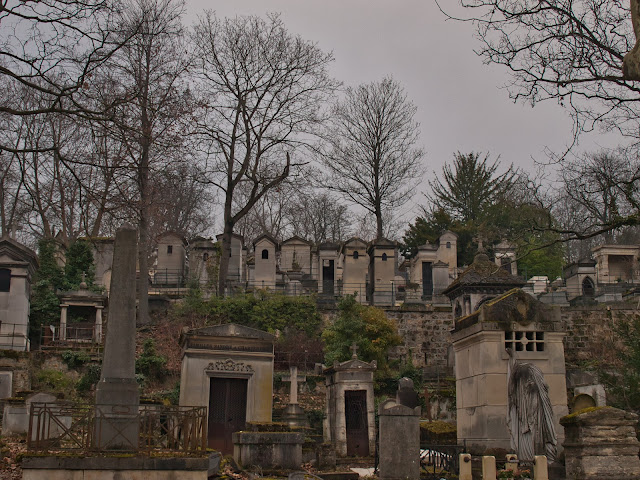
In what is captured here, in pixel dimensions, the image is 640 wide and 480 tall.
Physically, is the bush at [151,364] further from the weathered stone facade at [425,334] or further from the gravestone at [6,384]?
the weathered stone facade at [425,334]

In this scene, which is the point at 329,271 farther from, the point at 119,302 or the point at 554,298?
the point at 119,302

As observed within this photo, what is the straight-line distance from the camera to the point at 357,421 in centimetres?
1967

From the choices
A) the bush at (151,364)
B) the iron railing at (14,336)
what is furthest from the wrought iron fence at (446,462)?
the iron railing at (14,336)

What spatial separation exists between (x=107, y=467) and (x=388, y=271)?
2370cm

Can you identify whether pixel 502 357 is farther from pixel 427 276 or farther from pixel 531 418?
pixel 427 276

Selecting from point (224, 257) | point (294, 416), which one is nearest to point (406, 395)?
point (294, 416)

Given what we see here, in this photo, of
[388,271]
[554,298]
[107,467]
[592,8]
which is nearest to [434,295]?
[388,271]

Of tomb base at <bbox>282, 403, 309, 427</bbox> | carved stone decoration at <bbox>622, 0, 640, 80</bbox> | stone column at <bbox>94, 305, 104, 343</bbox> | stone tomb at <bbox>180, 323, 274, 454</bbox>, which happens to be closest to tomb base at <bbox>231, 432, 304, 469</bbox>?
stone tomb at <bbox>180, 323, 274, 454</bbox>

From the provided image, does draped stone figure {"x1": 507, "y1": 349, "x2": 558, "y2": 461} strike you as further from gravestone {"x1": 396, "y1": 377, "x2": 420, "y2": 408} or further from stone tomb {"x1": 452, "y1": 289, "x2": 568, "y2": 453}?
gravestone {"x1": 396, "y1": 377, "x2": 420, "y2": 408}

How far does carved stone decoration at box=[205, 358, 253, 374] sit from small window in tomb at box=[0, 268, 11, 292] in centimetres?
1260

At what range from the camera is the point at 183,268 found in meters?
33.7

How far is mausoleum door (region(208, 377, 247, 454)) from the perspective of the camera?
16062mm

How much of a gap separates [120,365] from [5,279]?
17.1 meters

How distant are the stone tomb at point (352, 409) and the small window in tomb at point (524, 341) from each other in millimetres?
9267
